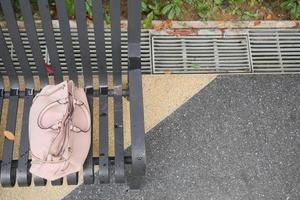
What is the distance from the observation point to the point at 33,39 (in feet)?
7.77

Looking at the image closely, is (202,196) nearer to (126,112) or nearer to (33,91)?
(126,112)

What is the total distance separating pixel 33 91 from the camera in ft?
8.70

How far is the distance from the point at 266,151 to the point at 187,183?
57cm

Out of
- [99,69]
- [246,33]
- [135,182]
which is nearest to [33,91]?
[99,69]

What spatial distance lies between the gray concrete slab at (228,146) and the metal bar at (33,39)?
76 cm

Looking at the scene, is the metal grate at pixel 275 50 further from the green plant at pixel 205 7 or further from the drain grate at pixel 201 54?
the green plant at pixel 205 7

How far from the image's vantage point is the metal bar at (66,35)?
2213mm

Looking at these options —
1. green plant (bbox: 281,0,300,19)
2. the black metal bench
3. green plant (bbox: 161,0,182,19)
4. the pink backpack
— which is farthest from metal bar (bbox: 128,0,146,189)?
green plant (bbox: 281,0,300,19)

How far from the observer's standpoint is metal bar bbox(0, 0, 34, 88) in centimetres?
220

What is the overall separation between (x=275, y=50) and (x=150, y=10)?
0.94 m

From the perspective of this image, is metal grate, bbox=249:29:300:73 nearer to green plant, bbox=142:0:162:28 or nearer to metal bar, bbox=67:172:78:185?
green plant, bbox=142:0:162:28

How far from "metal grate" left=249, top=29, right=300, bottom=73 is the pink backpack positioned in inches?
56.3

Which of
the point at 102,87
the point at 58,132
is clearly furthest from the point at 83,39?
the point at 58,132

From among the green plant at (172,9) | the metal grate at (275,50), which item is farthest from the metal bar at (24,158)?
the metal grate at (275,50)
